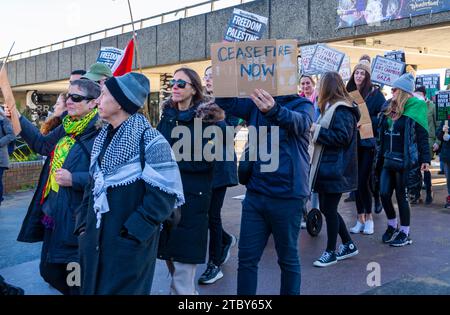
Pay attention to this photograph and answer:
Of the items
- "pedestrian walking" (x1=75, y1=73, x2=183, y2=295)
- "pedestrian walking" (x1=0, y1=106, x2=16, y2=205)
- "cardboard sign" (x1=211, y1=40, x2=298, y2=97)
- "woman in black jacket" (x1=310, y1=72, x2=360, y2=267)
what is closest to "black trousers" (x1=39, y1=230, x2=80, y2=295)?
"pedestrian walking" (x1=75, y1=73, x2=183, y2=295)

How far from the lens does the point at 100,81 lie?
524cm

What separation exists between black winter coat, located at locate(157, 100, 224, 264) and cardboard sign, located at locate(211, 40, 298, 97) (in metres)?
0.53

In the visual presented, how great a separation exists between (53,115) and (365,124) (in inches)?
151

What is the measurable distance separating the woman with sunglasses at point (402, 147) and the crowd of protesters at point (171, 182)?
0.83m

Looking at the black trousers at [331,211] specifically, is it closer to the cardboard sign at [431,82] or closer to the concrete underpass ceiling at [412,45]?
the concrete underpass ceiling at [412,45]

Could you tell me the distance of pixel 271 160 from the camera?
3.85m

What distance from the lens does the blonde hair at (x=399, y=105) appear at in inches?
244

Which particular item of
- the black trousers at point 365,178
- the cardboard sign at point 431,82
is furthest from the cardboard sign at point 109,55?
the cardboard sign at point 431,82

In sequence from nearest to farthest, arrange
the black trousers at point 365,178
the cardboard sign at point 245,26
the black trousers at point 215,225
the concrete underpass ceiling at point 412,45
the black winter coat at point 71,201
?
the black winter coat at point 71,201 < the black trousers at point 215,225 < the black trousers at point 365,178 < the cardboard sign at point 245,26 < the concrete underpass ceiling at point 412,45

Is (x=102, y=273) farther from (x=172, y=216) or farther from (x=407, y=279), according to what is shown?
(x=407, y=279)

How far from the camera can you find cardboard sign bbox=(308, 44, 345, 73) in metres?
8.36

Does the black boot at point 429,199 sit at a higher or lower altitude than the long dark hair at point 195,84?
lower

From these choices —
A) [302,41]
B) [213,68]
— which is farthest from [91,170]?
[302,41]

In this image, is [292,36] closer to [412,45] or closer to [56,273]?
[412,45]
